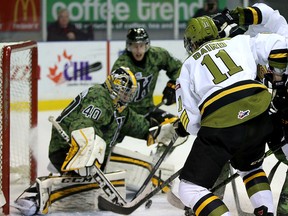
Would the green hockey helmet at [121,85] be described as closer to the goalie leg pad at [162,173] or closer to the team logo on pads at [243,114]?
the goalie leg pad at [162,173]

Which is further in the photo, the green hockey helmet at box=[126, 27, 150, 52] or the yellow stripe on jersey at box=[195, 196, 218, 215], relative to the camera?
the green hockey helmet at box=[126, 27, 150, 52]

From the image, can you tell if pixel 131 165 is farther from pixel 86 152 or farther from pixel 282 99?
pixel 282 99

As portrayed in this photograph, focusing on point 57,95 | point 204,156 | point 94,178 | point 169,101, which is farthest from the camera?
point 57,95

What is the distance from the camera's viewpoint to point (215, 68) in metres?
3.28

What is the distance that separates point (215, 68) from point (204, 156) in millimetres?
336

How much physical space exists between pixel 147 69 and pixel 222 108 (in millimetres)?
2001

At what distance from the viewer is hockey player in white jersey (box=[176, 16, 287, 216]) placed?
3.24 meters

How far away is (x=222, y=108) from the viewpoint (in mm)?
3238

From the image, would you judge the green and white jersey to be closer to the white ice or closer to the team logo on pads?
the team logo on pads

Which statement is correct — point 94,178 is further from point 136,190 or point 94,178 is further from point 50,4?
point 50,4

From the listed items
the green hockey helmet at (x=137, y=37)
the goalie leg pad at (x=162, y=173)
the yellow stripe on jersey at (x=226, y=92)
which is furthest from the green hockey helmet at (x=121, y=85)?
the yellow stripe on jersey at (x=226, y=92)

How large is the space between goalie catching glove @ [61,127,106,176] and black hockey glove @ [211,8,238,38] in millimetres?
796

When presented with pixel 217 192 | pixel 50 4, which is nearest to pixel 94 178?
pixel 217 192

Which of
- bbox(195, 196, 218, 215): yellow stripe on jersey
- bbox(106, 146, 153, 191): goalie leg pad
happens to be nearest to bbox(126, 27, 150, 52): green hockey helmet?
bbox(106, 146, 153, 191): goalie leg pad
